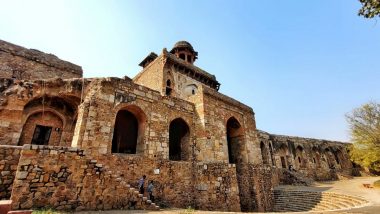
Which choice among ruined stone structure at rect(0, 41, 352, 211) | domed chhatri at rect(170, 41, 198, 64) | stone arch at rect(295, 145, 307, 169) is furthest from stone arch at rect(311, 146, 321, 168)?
domed chhatri at rect(170, 41, 198, 64)

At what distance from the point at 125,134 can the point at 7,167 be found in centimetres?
661

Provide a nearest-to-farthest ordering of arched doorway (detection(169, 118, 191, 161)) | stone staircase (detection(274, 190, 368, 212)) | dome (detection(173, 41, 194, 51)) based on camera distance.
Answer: stone staircase (detection(274, 190, 368, 212)), arched doorway (detection(169, 118, 191, 161)), dome (detection(173, 41, 194, 51))

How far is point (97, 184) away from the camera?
681 cm

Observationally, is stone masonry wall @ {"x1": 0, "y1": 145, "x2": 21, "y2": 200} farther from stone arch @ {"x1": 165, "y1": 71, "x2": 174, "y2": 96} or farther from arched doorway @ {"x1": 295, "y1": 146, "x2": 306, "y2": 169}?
arched doorway @ {"x1": 295, "y1": 146, "x2": 306, "y2": 169}

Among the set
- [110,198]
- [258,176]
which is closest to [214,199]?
[258,176]

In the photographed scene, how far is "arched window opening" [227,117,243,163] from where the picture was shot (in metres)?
14.6

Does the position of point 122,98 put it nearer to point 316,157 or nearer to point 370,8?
point 370,8

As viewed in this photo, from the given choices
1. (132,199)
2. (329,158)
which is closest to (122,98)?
(132,199)

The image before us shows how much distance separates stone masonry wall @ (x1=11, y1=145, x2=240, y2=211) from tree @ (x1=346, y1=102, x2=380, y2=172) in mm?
14248

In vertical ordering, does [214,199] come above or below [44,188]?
below

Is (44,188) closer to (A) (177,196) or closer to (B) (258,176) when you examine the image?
(A) (177,196)

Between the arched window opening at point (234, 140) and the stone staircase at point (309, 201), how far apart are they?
3.90 m

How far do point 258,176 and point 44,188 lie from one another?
11.9m

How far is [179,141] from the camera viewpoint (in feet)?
44.3
